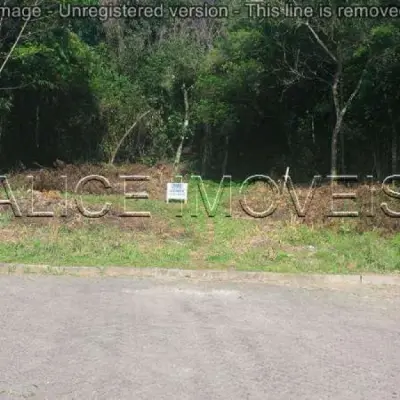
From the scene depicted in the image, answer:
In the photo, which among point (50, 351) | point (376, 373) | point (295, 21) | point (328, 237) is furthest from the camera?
point (295, 21)

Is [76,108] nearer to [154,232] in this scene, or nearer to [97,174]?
[97,174]

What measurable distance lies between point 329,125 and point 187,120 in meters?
5.97

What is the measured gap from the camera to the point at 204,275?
815 cm

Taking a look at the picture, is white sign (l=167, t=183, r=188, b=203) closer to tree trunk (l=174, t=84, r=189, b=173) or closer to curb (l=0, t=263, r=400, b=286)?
curb (l=0, t=263, r=400, b=286)

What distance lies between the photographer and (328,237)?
10242mm

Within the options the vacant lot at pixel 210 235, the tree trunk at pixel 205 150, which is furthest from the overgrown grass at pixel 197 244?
the tree trunk at pixel 205 150

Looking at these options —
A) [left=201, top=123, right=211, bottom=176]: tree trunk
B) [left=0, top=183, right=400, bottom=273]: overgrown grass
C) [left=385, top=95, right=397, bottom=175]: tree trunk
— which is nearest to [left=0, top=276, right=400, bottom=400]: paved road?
[left=0, top=183, right=400, bottom=273]: overgrown grass

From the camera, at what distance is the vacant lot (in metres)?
8.77

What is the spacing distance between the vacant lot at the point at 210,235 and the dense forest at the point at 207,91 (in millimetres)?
4747

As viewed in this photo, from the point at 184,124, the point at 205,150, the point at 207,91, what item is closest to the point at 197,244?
the point at 207,91

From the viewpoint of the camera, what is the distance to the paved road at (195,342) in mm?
4133

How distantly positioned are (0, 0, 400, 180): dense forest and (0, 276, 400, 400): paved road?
33.9ft

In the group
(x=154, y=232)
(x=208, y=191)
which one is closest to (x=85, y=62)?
(x=208, y=191)

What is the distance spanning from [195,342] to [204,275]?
9.92ft
